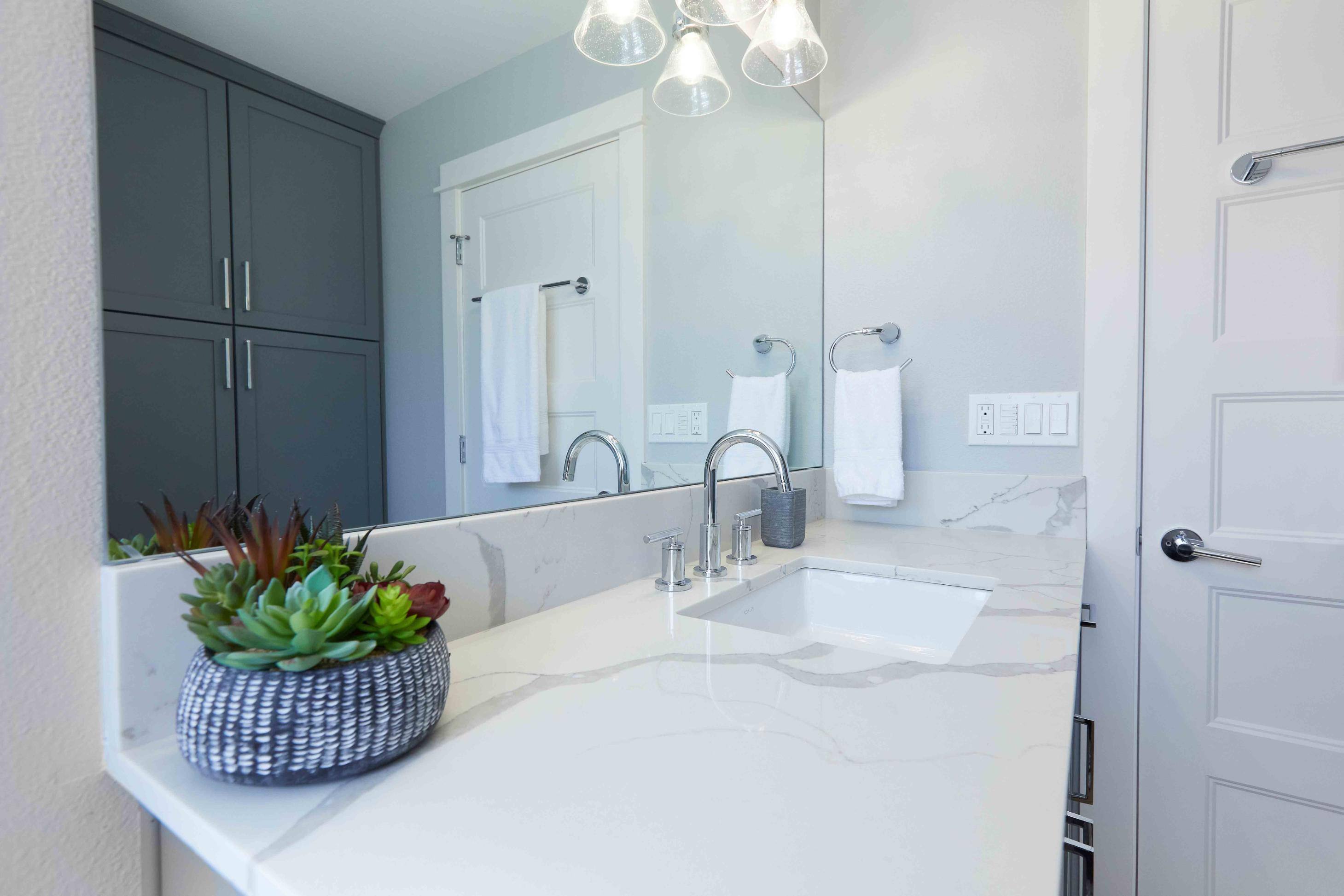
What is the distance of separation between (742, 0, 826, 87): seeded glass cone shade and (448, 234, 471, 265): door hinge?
86 centimetres

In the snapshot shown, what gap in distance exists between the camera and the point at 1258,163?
121cm

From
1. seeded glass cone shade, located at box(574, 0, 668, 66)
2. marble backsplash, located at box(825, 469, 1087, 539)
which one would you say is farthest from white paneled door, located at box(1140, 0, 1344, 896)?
seeded glass cone shade, located at box(574, 0, 668, 66)

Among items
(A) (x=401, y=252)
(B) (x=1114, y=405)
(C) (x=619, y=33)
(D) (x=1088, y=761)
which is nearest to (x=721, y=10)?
(C) (x=619, y=33)

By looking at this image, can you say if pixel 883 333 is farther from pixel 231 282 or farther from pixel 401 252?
pixel 231 282

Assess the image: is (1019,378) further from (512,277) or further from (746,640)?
(512,277)

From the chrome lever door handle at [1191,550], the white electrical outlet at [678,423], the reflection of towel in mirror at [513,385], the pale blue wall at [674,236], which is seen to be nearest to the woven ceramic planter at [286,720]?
the pale blue wall at [674,236]

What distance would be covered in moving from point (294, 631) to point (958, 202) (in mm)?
1572

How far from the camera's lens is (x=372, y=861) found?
38 centimetres

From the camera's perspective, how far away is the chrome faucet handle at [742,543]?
3.86 ft

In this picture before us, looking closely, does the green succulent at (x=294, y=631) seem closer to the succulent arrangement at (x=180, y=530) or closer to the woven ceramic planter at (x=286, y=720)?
the woven ceramic planter at (x=286, y=720)

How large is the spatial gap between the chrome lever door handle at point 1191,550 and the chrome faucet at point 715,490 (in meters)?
0.79

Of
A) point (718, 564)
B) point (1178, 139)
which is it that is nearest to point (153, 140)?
point (718, 564)

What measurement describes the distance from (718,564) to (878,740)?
568mm

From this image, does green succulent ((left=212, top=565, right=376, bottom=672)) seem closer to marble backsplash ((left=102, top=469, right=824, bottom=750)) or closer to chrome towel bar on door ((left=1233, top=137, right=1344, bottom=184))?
marble backsplash ((left=102, top=469, right=824, bottom=750))
